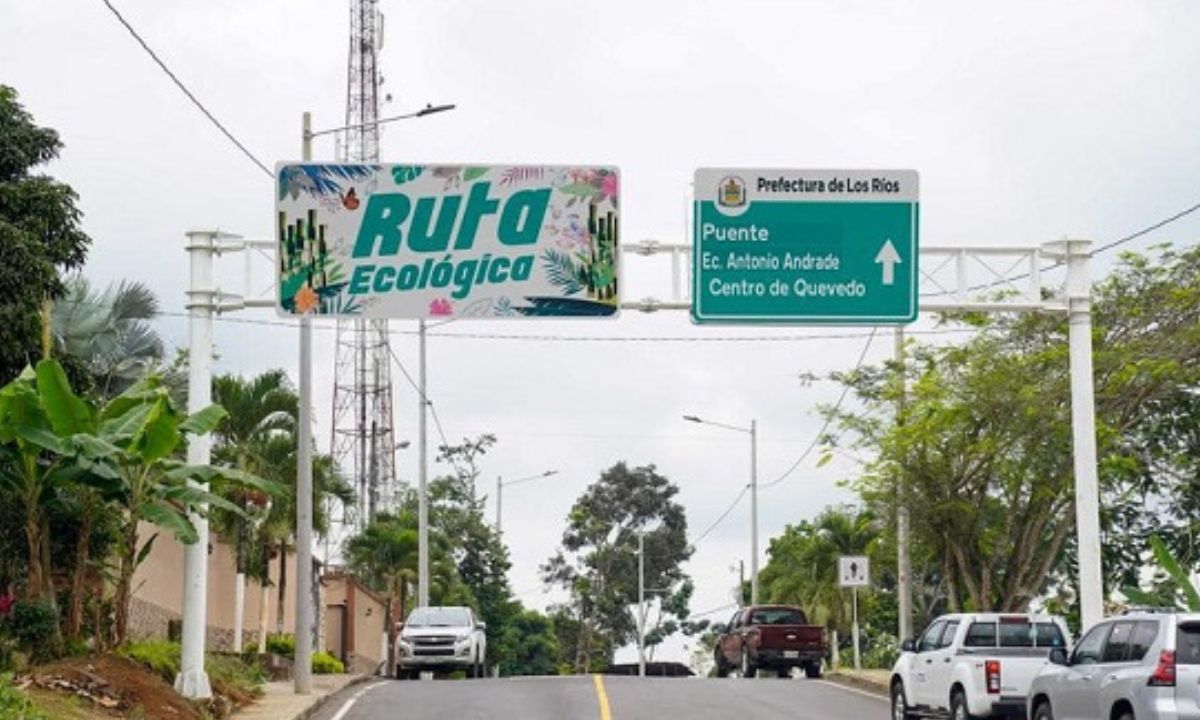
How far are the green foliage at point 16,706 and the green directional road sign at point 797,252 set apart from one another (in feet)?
32.6

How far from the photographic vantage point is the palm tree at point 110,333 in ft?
108

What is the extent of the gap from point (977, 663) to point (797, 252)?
5748 millimetres

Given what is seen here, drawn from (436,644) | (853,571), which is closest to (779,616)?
(853,571)

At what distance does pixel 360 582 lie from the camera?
Result: 62812mm

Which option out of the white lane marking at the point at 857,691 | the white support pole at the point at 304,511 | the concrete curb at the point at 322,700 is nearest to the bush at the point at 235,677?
the white support pole at the point at 304,511

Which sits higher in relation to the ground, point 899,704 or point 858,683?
point 899,704

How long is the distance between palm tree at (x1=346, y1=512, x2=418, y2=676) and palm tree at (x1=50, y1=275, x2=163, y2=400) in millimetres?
28172

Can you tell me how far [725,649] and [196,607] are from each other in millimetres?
23725

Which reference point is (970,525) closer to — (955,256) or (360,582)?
(955,256)

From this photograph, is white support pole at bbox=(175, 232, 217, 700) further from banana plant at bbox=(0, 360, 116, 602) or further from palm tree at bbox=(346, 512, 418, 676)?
palm tree at bbox=(346, 512, 418, 676)

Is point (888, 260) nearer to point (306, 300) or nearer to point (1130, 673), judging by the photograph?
point (306, 300)

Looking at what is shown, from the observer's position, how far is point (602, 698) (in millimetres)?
30703

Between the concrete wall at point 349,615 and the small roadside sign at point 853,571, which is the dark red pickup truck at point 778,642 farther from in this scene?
the concrete wall at point 349,615

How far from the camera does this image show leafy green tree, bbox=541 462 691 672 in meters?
98.2
